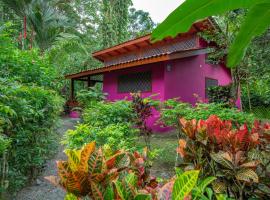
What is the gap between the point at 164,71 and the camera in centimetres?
1097

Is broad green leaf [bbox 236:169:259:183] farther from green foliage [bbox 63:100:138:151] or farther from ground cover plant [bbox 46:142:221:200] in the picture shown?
green foliage [bbox 63:100:138:151]

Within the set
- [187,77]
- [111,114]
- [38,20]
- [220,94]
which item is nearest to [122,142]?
[111,114]

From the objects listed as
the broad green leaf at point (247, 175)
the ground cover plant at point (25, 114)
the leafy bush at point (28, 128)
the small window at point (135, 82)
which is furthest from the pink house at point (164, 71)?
the broad green leaf at point (247, 175)

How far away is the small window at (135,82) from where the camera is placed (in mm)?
11719

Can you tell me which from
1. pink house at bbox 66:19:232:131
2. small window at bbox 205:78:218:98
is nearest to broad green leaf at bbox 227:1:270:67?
pink house at bbox 66:19:232:131

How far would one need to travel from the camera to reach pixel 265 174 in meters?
2.91

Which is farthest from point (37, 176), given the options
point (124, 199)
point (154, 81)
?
point (154, 81)

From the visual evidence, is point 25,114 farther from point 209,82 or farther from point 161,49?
point 209,82

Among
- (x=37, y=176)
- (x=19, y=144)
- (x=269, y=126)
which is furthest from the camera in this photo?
(x=37, y=176)

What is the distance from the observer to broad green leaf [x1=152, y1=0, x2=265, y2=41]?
0.28m

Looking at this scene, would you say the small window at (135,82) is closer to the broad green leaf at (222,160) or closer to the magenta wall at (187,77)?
the magenta wall at (187,77)

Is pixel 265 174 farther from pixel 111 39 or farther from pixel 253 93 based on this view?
pixel 111 39

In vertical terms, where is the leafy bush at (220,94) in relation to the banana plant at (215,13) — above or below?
above

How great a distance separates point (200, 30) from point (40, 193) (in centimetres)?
819
